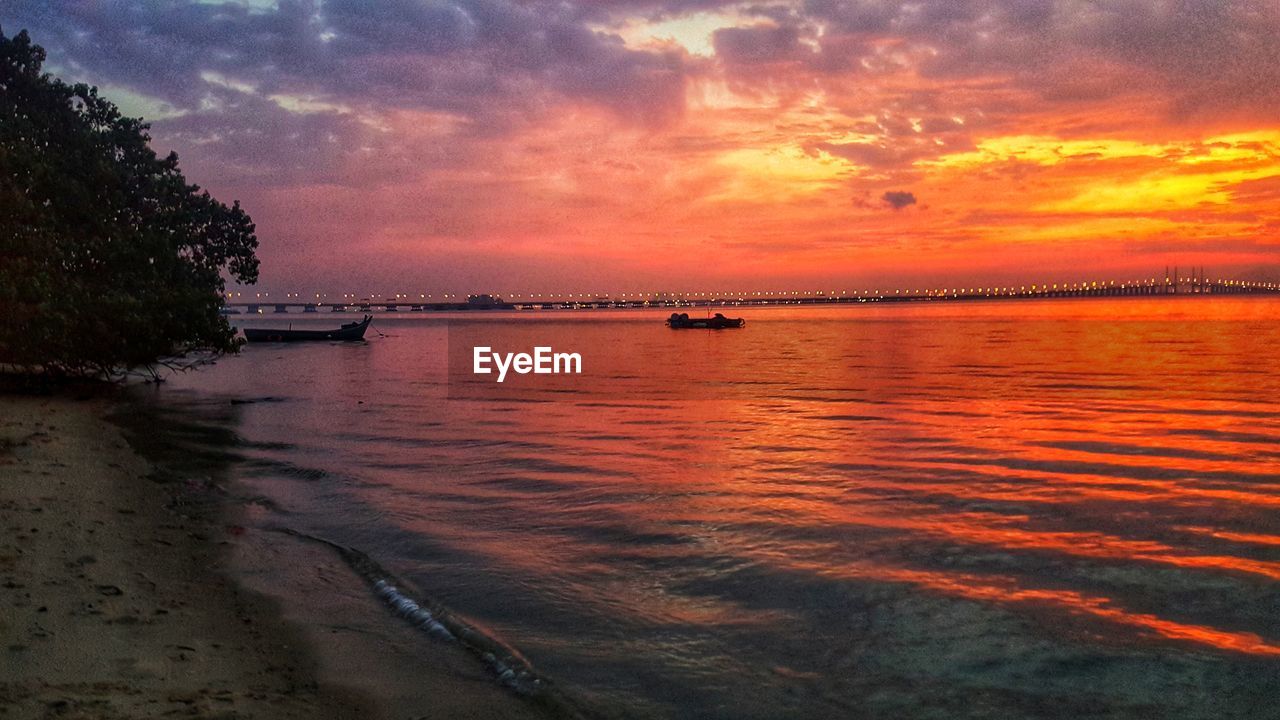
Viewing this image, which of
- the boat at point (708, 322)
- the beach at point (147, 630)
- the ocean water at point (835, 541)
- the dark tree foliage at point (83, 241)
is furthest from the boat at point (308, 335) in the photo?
the beach at point (147, 630)

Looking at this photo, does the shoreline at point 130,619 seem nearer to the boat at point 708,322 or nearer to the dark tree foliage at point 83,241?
the dark tree foliage at point 83,241

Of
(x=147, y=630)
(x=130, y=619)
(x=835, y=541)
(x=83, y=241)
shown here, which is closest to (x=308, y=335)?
(x=83, y=241)

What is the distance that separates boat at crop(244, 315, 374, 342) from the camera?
84.2 metres

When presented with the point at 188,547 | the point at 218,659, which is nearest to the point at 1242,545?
the point at 218,659

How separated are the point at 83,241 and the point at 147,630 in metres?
23.3

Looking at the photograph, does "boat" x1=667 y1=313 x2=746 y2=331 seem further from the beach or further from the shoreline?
the beach

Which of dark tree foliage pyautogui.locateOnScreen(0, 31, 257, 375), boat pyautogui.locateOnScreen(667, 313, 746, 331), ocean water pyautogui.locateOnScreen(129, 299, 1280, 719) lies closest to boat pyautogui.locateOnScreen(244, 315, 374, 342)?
boat pyautogui.locateOnScreen(667, 313, 746, 331)

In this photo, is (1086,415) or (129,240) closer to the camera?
(1086,415)

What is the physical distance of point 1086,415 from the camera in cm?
2339

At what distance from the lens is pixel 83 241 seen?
24859 mm

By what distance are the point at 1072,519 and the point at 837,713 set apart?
24.1ft

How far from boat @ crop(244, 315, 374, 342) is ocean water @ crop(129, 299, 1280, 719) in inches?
2420

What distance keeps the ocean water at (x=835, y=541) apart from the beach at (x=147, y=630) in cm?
111

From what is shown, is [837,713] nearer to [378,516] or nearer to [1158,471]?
[378,516]
